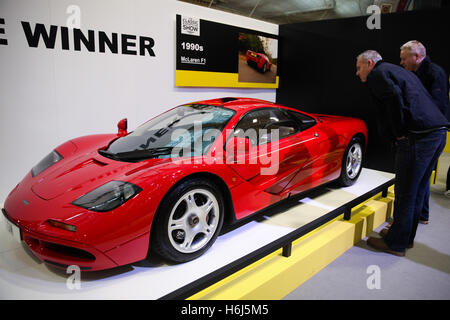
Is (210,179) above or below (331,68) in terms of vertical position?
below

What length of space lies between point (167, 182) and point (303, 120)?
5.89 feet

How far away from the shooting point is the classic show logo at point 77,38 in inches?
136

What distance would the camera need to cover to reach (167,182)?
190cm

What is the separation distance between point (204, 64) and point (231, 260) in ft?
12.1

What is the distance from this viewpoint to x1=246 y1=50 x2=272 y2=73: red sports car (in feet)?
18.7

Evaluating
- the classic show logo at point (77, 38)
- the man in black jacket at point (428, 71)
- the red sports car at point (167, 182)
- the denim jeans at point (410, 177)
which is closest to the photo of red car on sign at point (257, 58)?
the classic show logo at point (77, 38)

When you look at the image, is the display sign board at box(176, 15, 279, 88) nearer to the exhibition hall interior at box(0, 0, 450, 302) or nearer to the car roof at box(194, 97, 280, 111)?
the exhibition hall interior at box(0, 0, 450, 302)

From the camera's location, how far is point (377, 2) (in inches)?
360

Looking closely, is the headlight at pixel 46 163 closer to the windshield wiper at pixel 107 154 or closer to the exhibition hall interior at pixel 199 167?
the exhibition hall interior at pixel 199 167

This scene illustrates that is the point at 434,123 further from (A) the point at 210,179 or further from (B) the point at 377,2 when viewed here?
(B) the point at 377,2

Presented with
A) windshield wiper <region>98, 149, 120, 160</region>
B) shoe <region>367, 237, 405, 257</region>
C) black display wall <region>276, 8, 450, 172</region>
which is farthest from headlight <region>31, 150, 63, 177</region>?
black display wall <region>276, 8, 450, 172</region>

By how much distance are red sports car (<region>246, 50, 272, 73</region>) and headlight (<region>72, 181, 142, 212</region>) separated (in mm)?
4440

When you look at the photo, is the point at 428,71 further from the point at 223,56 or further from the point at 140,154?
the point at 223,56
